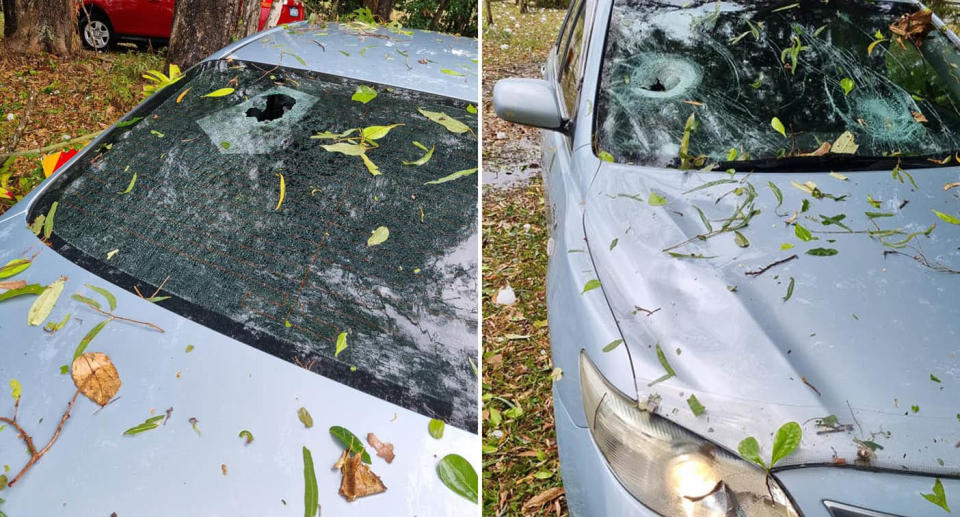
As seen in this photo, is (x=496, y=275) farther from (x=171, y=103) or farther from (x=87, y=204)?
(x=87, y=204)

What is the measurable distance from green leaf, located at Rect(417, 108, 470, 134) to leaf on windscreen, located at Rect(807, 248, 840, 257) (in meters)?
1.03

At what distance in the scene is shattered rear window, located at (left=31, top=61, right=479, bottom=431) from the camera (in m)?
1.44

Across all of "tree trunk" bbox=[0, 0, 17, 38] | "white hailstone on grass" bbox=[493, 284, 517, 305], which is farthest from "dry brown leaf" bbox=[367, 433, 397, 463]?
"tree trunk" bbox=[0, 0, 17, 38]

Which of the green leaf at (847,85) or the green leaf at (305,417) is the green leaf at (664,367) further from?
the green leaf at (847,85)

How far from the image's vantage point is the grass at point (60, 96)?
4684 millimetres

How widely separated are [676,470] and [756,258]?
2.08 feet

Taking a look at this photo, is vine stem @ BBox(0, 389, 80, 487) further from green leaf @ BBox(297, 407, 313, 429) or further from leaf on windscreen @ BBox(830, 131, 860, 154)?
leaf on windscreen @ BBox(830, 131, 860, 154)

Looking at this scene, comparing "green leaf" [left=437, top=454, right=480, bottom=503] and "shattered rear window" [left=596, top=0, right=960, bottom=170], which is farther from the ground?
"shattered rear window" [left=596, top=0, right=960, bottom=170]

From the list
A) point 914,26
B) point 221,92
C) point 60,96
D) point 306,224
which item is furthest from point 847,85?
point 60,96

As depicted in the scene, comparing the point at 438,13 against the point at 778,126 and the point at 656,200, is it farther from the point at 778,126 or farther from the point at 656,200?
the point at 656,200

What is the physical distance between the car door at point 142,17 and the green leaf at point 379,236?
7453mm

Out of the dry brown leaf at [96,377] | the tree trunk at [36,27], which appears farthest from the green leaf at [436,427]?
the tree trunk at [36,27]

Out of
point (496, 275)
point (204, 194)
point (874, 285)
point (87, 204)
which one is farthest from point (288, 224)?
point (496, 275)

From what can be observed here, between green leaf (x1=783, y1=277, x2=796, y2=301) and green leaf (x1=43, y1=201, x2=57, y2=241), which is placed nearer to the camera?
green leaf (x1=783, y1=277, x2=796, y2=301)
